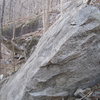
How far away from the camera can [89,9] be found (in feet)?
15.5

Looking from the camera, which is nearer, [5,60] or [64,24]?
[64,24]

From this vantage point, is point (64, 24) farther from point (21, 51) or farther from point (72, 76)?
point (21, 51)

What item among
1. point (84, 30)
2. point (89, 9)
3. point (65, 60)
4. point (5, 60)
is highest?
point (89, 9)

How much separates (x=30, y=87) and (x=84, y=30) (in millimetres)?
1887

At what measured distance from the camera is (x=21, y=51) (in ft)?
→ 31.3

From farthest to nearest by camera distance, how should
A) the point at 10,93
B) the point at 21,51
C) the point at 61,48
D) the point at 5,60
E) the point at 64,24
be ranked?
the point at 5,60, the point at 21,51, the point at 10,93, the point at 64,24, the point at 61,48

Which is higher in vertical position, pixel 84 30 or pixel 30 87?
pixel 84 30

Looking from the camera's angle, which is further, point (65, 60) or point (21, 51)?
point (21, 51)

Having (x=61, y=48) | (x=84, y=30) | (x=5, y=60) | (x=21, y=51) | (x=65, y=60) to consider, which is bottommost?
(x=5, y=60)

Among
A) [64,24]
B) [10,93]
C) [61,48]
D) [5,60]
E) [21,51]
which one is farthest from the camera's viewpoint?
[5,60]

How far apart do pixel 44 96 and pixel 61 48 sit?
1198 mm

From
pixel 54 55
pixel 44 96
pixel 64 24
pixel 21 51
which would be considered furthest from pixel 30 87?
pixel 21 51

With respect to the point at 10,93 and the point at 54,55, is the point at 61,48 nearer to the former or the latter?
the point at 54,55

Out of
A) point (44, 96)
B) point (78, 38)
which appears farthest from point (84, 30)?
point (44, 96)
